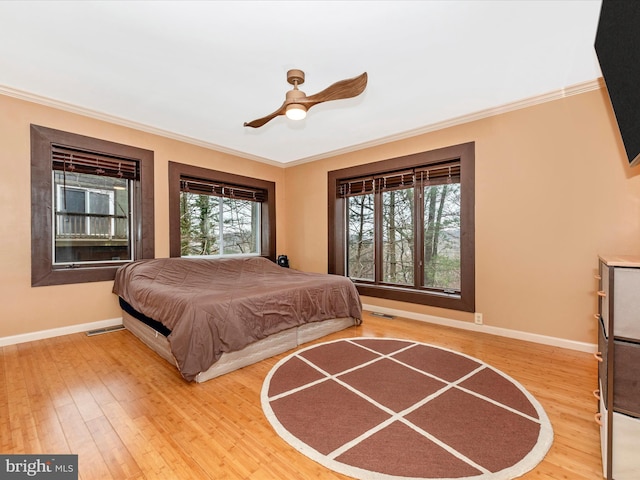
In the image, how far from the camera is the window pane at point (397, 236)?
4297mm

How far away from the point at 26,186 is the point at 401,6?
3.91 metres

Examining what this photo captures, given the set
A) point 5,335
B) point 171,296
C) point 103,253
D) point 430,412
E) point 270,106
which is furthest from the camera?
point 103,253

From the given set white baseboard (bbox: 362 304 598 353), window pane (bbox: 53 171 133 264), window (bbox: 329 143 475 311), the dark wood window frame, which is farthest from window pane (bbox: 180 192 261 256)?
white baseboard (bbox: 362 304 598 353)

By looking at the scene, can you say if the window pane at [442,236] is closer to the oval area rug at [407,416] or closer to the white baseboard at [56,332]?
the oval area rug at [407,416]

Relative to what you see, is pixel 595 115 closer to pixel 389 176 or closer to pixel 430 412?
pixel 389 176

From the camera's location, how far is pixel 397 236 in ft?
14.5

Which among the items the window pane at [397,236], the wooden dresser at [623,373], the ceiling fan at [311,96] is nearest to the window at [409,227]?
the window pane at [397,236]

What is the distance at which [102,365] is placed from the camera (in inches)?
102

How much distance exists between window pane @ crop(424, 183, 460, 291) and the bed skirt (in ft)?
4.49

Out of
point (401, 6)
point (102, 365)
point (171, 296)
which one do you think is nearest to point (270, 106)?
point (401, 6)

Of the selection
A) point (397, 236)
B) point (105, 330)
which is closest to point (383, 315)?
point (397, 236)

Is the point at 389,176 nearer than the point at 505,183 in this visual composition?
No

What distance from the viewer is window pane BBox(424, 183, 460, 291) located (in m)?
3.86

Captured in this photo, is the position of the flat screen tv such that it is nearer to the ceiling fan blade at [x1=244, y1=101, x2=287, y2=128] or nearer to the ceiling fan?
the ceiling fan
